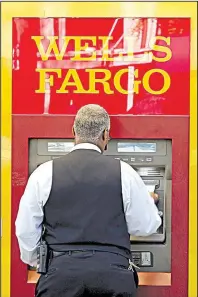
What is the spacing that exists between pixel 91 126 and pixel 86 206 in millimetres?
375

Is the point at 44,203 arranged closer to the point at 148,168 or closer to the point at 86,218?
the point at 86,218

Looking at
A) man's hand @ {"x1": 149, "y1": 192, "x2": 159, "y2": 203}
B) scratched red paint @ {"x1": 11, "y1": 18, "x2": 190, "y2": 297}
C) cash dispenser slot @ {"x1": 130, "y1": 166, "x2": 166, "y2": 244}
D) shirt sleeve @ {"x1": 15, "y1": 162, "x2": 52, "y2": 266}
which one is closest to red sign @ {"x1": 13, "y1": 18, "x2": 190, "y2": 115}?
scratched red paint @ {"x1": 11, "y1": 18, "x2": 190, "y2": 297}

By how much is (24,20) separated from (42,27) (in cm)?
10

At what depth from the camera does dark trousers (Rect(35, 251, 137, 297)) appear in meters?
2.76

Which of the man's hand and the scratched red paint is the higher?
the scratched red paint

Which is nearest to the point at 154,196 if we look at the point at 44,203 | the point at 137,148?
the point at 137,148

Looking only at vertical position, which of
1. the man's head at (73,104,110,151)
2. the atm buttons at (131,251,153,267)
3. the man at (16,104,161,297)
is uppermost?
the man's head at (73,104,110,151)

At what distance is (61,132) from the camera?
3.24 metres

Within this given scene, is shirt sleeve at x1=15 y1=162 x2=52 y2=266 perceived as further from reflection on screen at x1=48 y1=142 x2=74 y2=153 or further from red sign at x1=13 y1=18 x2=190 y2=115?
red sign at x1=13 y1=18 x2=190 y2=115

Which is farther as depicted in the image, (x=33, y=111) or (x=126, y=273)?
(x=33, y=111)

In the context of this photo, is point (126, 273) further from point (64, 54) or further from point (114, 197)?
point (64, 54)

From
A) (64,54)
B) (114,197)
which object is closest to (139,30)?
(64,54)

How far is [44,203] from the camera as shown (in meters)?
2.84

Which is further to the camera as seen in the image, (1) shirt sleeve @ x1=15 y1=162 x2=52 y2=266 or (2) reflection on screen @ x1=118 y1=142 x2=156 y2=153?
(2) reflection on screen @ x1=118 y1=142 x2=156 y2=153
